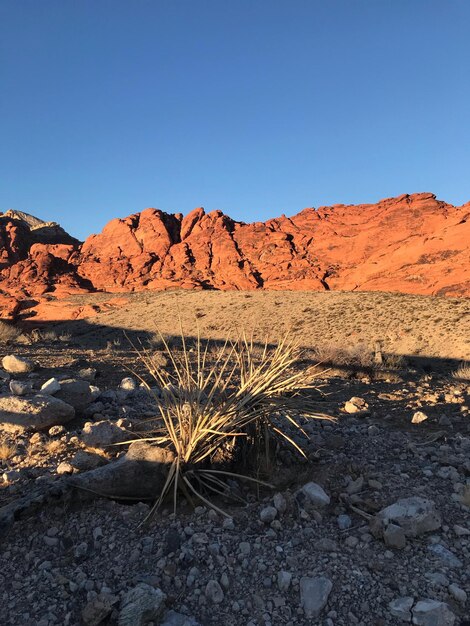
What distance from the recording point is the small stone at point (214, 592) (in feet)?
7.52

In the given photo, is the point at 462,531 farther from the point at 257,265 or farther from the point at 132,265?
the point at 132,265

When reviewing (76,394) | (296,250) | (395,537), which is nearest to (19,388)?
(76,394)

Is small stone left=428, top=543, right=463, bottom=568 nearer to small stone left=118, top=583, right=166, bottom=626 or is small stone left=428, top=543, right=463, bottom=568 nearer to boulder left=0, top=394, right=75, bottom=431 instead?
small stone left=118, top=583, right=166, bottom=626

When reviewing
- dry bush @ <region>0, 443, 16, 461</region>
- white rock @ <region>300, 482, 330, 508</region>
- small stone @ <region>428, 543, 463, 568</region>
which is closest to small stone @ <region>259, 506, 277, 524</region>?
white rock @ <region>300, 482, 330, 508</region>

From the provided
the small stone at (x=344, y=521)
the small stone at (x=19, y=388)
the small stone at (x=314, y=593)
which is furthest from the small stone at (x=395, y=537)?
the small stone at (x=19, y=388)

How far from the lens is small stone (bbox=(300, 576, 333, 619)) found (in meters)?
2.20

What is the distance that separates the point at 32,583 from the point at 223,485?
132cm

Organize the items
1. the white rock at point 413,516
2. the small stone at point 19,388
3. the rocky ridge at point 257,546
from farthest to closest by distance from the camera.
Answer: the small stone at point 19,388, the white rock at point 413,516, the rocky ridge at point 257,546

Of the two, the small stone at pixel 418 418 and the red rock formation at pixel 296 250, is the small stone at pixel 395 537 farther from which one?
the red rock formation at pixel 296 250

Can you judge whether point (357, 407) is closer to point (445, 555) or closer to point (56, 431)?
point (445, 555)

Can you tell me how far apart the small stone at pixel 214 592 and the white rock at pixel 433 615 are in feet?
3.35

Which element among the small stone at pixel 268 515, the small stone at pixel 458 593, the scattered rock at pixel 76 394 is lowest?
the small stone at pixel 458 593

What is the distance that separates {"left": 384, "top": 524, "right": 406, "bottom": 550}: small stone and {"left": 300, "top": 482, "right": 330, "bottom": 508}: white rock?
0.52m

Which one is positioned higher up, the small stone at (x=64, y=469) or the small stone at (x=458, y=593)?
the small stone at (x=64, y=469)
